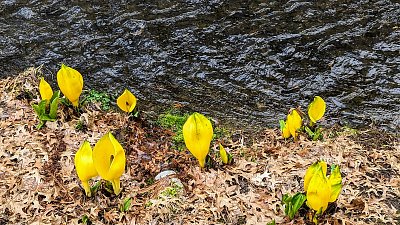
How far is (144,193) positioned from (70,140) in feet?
3.28

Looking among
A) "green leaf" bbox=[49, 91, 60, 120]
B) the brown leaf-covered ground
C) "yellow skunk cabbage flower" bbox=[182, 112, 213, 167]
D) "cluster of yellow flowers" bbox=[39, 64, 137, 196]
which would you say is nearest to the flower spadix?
the brown leaf-covered ground

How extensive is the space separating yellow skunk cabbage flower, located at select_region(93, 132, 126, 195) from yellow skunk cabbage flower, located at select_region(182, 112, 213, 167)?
19.0 inches

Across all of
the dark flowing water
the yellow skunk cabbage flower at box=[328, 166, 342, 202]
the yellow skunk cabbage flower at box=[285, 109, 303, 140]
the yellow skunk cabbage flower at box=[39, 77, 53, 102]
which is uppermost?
the yellow skunk cabbage flower at box=[39, 77, 53, 102]

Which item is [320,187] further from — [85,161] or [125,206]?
[85,161]

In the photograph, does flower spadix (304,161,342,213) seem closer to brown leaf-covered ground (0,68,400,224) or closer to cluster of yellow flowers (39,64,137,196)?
brown leaf-covered ground (0,68,400,224)

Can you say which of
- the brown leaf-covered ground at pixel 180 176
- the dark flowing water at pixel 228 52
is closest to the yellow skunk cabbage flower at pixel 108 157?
the brown leaf-covered ground at pixel 180 176

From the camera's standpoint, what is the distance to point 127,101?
4465 mm

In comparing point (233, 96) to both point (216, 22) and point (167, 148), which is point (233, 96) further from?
point (216, 22)

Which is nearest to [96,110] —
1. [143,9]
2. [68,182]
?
[68,182]

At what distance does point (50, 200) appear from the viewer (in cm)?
372

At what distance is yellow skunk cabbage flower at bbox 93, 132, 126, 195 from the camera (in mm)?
3251

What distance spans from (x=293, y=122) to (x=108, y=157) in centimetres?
169

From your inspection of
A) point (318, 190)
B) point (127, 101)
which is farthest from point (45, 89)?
point (318, 190)

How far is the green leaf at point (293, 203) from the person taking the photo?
3.39 metres
